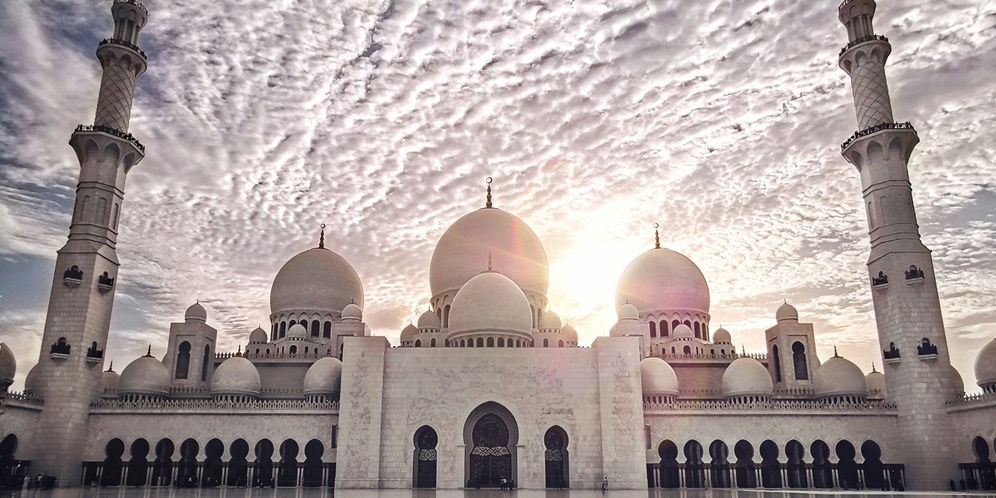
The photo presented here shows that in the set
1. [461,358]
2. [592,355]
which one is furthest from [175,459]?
[592,355]

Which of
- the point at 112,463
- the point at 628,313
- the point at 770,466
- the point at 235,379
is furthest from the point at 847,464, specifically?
the point at 112,463

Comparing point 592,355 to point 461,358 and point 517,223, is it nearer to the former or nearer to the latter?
point 461,358

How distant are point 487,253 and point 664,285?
9613 millimetres

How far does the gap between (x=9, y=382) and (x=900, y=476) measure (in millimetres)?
32696

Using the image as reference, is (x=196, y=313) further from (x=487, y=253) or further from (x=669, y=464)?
(x=669, y=464)

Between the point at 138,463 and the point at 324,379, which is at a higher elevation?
the point at 324,379

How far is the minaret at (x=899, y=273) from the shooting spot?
24312 mm

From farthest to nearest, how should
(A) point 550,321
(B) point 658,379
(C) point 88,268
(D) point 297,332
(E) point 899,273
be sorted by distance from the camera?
(D) point 297,332 < (A) point 550,321 < (B) point 658,379 < (C) point 88,268 < (E) point 899,273

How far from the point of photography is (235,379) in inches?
1111

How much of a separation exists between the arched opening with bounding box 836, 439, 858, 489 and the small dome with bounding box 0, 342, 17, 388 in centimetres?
3071

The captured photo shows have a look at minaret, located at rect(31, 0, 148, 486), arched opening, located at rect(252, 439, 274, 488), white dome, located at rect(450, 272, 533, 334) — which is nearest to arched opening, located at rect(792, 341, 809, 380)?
white dome, located at rect(450, 272, 533, 334)

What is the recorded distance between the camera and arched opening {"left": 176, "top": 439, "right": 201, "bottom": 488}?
25556 millimetres

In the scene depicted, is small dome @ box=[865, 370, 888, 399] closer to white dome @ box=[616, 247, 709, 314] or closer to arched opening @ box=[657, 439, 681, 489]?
white dome @ box=[616, 247, 709, 314]

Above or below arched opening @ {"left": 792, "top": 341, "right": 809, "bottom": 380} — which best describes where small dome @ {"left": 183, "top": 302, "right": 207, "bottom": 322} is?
above
